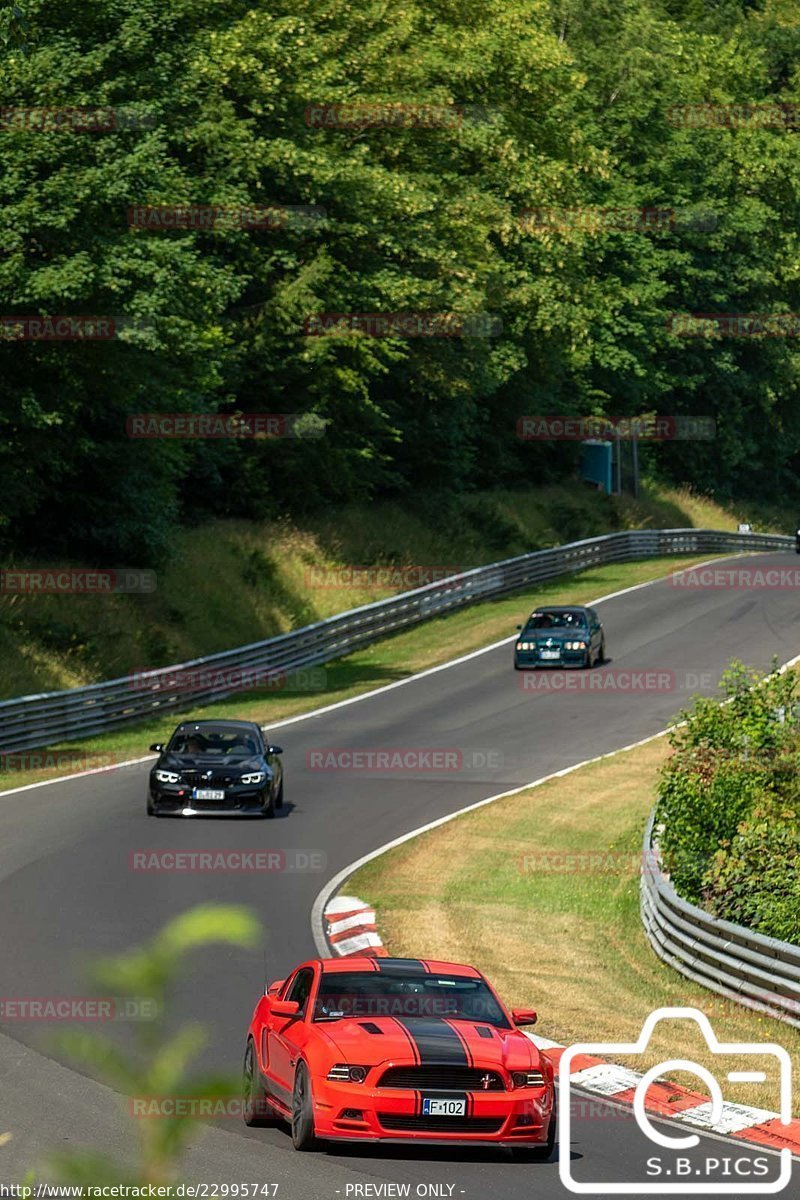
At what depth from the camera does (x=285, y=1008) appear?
39.4 feet

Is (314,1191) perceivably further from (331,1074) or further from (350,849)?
(350,849)

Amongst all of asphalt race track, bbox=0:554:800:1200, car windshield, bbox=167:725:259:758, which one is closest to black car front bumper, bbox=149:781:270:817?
asphalt race track, bbox=0:554:800:1200

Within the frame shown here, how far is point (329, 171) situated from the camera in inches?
1991

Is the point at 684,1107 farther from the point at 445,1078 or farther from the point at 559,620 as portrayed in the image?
the point at 559,620

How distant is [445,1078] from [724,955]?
7174 millimetres

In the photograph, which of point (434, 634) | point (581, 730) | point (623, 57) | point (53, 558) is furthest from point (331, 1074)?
point (623, 57)

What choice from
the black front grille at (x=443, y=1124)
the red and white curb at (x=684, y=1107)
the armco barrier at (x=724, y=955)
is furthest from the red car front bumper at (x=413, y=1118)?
the armco barrier at (x=724, y=955)

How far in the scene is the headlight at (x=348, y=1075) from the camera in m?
11.1

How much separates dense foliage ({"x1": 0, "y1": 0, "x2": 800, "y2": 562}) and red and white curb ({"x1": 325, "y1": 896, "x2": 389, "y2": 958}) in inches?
391

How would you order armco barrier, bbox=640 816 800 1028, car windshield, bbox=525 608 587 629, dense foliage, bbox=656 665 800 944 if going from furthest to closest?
car windshield, bbox=525 608 587 629 < dense foliage, bbox=656 665 800 944 < armco barrier, bbox=640 816 800 1028

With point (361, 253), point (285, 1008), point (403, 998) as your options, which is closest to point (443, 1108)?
point (403, 998)

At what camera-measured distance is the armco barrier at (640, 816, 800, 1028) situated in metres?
16.4

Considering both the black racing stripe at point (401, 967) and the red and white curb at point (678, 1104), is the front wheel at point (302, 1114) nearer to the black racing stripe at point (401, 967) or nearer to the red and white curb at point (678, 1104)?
the black racing stripe at point (401, 967)

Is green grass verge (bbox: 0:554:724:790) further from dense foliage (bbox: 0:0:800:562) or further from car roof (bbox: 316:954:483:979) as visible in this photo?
car roof (bbox: 316:954:483:979)
